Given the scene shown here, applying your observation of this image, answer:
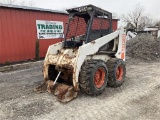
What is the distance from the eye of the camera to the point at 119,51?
7094mm

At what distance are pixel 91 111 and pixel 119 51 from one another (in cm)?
297

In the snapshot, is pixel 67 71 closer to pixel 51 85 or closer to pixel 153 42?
pixel 51 85

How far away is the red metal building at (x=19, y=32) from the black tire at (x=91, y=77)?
5908mm

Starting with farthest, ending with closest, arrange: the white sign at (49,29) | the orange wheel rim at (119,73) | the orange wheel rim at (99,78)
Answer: the white sign at (49,29) < the orange wheel rim at (119,73) < the orange wheel rim at (99,78)

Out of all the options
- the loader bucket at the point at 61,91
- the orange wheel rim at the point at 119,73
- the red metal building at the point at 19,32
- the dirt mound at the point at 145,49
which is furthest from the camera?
the dirt mound at the point at 145,49

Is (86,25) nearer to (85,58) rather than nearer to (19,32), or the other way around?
(85,58)

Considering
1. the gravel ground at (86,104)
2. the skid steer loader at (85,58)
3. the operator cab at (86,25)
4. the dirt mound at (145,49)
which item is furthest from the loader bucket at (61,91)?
the dirt mound at (145,49)

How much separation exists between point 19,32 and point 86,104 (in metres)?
6.84

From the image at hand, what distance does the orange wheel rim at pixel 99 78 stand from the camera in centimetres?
578

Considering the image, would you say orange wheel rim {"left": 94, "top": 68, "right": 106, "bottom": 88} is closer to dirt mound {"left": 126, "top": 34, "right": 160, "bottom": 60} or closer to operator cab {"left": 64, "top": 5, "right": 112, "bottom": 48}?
operator cab {"left": 64, "top": 5, "right": 112, "bottom": 48}

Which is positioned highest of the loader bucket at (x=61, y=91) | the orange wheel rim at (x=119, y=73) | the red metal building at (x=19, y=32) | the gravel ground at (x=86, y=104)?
the red metal building at (x=19, y=32)

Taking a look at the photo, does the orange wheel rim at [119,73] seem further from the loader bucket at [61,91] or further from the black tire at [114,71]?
the loader bucket at [61,91]

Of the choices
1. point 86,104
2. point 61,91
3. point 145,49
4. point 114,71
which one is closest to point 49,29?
point 145,49

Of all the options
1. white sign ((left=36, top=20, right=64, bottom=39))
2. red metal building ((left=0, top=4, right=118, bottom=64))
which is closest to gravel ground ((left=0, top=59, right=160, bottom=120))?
red metal building ((left=0, top=4, right=118, bottom=64))
